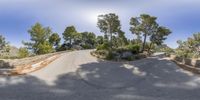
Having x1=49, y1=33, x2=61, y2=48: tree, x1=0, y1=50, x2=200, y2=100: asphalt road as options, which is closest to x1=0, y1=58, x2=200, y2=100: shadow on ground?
x1=0, y1=50, x2=200, y2=100: asphalt road

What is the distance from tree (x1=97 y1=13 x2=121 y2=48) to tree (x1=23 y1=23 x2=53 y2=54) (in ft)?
43.4

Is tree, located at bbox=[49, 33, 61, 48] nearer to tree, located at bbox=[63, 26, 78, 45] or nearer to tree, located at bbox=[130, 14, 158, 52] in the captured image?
tree, located at bbox=[63, 26, 78, 45]

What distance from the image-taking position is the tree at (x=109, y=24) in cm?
7469

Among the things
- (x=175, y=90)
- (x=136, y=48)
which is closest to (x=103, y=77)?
(x=175, y=90)

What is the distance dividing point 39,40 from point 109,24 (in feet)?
56.2

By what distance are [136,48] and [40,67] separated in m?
33.2

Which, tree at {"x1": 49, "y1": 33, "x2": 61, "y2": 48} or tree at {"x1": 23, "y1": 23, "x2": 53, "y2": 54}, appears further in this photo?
tree at {"x1": 49, "y1": 33, "x2": 61, "y2": 48}

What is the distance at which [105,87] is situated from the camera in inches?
683

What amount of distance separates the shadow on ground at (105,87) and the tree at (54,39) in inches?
2561

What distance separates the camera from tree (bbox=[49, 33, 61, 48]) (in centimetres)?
8612

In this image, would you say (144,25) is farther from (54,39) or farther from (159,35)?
(54,39)

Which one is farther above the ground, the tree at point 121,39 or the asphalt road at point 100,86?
the tree at point 121,39

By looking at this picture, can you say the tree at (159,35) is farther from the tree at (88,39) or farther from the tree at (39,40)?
the tree at (88,39)

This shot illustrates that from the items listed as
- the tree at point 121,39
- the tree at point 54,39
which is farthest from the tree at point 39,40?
the tree at point 121,39
